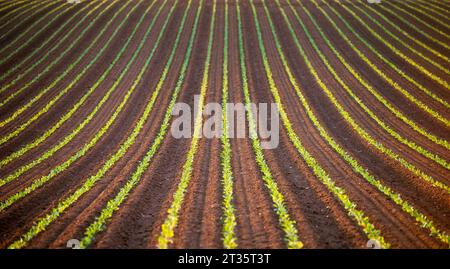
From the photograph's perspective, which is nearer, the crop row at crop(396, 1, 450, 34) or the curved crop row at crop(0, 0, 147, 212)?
the curved crop row at crop(0, 0, 147, 212)

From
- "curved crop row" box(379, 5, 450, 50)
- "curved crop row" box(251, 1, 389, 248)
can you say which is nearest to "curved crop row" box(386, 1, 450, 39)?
"curved crop row" box(379, 5, 450, 50)

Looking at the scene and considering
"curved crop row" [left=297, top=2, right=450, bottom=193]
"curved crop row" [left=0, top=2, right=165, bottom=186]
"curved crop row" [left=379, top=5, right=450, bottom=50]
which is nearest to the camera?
"curved crop row" [left=297, top=2, right=450, bottom=193]

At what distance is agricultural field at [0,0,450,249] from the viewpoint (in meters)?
8.51

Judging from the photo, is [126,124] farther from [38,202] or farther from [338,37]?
[338,37]

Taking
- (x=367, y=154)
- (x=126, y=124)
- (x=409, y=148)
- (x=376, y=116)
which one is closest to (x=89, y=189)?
(x=126, y=124)

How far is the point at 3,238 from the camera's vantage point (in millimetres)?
8125

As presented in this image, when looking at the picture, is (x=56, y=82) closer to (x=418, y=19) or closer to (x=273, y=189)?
(x=273, y=189)

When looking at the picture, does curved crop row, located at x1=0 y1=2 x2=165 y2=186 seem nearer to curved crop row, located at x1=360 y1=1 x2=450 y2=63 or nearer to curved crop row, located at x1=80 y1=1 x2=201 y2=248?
curved crop row, located at x1=80 y1=1 x2=201 y2=248

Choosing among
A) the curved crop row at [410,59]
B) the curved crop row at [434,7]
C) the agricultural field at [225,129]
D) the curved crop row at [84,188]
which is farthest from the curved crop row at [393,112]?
the curved crop row at [434,7]

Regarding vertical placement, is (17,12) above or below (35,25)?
above

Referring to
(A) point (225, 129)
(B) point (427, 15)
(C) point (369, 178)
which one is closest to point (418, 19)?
(B) point (427, 15)

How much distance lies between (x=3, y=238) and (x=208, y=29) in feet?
76.9

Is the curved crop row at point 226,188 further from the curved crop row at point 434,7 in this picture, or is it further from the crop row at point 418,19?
the curved crop row at point 434,7

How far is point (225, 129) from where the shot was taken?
14914 mm
